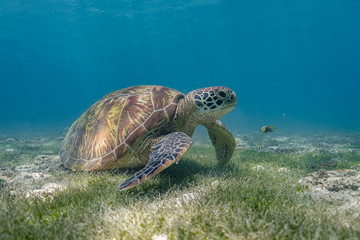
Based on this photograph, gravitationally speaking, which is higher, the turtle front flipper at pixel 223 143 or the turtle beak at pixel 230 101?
the turtle beak at pixel 230 101

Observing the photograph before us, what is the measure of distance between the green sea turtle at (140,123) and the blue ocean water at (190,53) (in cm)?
2940

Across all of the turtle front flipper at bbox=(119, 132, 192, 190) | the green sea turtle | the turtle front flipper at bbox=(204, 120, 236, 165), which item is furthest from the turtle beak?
the turtle front flipper at bbox=(119, 132, 192, 190)

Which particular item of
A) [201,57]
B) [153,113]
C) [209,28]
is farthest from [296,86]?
[153,113]

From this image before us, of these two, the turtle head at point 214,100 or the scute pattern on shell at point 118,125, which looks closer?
A: the scute pattern on shell at point 118,125

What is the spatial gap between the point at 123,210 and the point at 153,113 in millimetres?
2444

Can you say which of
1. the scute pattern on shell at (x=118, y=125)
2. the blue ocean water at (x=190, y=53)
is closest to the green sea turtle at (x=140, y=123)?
the scute pattern on shell at (x=118, y=125)

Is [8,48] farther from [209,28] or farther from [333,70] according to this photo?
[333,70]

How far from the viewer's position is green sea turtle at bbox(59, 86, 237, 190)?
4.26 meters

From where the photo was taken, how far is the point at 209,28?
56.4 metres

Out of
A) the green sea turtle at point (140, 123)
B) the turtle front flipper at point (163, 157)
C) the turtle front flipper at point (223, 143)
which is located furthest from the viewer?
the turtle front flipper at point (223, 143)

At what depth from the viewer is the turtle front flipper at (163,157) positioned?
2908 mm

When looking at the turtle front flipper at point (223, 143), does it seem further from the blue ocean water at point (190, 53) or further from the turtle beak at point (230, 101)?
the blue ocean water at point (190, 53)

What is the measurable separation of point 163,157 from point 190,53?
10143 centimetres

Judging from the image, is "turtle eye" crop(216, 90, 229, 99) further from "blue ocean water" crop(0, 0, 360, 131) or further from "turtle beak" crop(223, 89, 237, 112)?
"blue ocean water" crop(0, 0, 360, 131)
